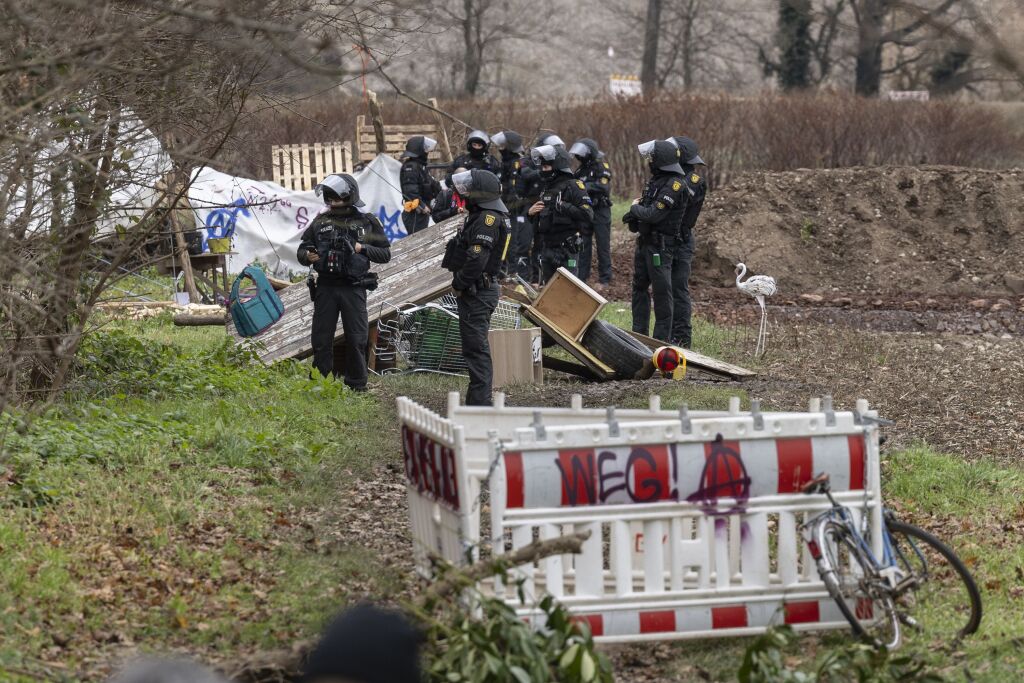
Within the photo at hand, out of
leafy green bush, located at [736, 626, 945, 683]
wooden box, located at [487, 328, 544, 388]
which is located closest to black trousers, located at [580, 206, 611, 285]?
wooden box, located at [487, 328, 544, 388]

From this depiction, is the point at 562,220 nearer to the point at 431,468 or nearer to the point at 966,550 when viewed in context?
the point at 966,550

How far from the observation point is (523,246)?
60.4ft

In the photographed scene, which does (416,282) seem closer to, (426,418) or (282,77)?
(282,77)

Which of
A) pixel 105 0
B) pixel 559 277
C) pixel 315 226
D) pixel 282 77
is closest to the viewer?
pixel 105 0

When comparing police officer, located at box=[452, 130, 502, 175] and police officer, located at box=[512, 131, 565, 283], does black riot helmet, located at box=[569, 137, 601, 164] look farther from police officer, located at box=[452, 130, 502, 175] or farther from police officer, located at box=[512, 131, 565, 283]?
police officer, located at box=[452, 130, 502, 175]

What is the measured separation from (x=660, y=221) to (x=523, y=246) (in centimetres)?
409

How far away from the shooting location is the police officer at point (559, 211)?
1711 cm

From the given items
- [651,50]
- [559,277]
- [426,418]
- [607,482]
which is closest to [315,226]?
[559,277]

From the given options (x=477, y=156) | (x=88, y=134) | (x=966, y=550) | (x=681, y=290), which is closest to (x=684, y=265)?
(x=681, y=290)

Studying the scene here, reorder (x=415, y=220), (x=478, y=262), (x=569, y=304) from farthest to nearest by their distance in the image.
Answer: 1. (x=415, y=220)
2. (x=569, y=304)
3. (x=478, y=262)

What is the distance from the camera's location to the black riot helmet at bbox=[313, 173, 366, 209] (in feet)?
39.5

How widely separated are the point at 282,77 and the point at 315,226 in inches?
114

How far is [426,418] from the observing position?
6578mm

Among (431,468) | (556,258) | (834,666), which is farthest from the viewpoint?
(556,258)
